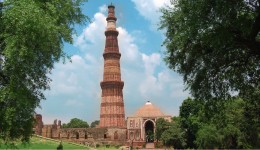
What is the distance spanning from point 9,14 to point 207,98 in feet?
24.7

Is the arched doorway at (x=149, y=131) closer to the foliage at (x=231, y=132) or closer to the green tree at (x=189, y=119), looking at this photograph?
the green tree at (x=189, y=119)

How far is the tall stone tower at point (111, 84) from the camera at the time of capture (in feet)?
230

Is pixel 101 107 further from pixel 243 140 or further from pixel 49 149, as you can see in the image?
pixel 243 140

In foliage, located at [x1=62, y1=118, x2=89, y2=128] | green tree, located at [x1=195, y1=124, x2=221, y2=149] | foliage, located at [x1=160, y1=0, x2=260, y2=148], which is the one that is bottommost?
green tree, located at [x1=195, y1=124, x2=221, y2=149]

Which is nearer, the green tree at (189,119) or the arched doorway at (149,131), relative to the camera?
the green tree at (189,119)

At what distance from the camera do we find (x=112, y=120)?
69.9m

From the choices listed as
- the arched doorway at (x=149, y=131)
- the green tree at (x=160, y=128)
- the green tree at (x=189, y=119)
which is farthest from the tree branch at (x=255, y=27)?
the arched doorway at (x=149, y=131)

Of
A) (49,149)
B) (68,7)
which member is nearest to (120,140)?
(49,149)

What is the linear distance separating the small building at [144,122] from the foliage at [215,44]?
5350cm

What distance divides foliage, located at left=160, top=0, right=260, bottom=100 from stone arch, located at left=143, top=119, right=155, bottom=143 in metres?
59.8

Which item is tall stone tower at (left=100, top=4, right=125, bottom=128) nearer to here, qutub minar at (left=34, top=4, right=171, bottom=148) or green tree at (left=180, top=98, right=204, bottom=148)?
qutub minar at (left=34, top=4, right=171, bottom=148)

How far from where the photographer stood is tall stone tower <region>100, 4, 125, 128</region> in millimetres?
70250

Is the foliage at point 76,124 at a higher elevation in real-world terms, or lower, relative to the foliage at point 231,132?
higher

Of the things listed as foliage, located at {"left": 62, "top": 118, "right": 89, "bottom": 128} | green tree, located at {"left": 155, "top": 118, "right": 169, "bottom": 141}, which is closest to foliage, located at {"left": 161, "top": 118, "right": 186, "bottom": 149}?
green tree, located at {"left": 155, "top": 118, "right": 169, "bottom": 141}
